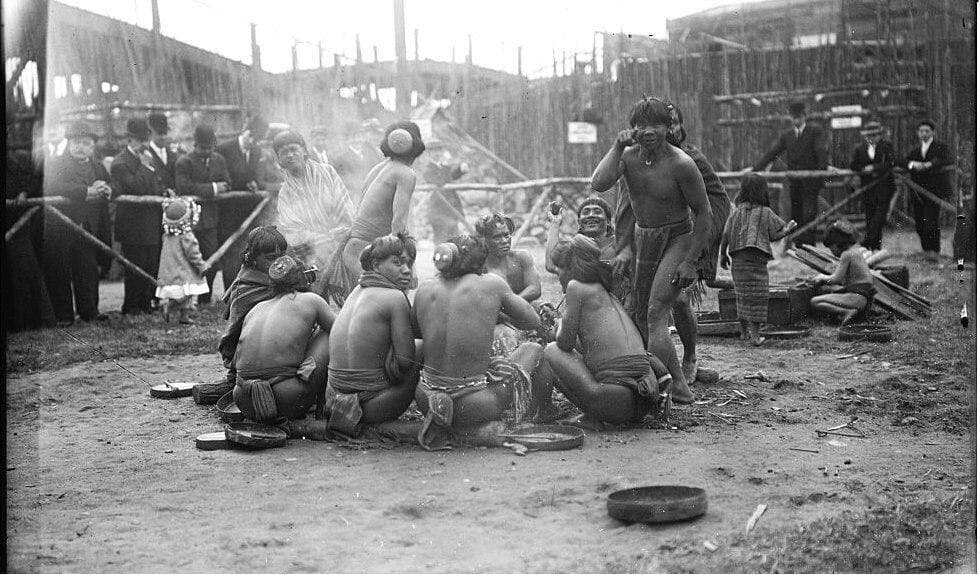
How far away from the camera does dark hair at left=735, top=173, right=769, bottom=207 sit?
8461mm

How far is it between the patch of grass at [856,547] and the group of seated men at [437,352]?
158 cm

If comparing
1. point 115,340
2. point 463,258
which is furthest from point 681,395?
point 115,340

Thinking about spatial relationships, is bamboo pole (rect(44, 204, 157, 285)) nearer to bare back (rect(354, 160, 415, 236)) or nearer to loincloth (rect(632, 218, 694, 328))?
bare back (rect(354, 160, 415, 236))

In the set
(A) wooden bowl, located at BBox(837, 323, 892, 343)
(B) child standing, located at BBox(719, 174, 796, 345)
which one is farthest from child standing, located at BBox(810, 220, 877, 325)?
(B) child standing, located at BBox(719, 174, 796, 345)

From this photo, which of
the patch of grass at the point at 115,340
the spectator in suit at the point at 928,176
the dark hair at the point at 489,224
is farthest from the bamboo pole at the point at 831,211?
the patch of grass at the point at 115,340

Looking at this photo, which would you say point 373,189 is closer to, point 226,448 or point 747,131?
point 226,448

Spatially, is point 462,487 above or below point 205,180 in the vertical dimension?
below

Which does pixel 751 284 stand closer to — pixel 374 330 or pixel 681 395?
pixel 681 395

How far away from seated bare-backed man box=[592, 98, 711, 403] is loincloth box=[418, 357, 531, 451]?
1045 mm

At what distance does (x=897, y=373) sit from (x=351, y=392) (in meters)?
3.87

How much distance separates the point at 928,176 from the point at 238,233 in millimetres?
7241

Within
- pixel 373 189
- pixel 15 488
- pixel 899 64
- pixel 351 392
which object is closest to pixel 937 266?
pixel 899 64

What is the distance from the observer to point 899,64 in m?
11.5

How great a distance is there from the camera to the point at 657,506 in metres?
4.03
